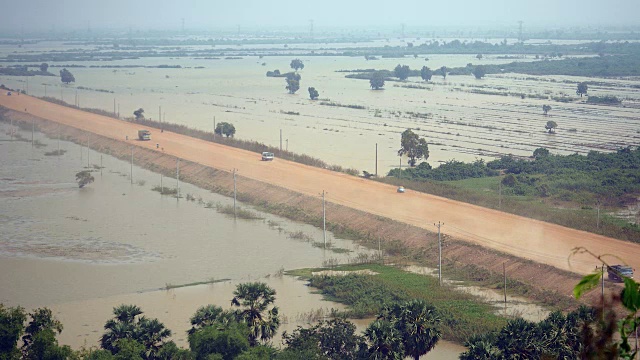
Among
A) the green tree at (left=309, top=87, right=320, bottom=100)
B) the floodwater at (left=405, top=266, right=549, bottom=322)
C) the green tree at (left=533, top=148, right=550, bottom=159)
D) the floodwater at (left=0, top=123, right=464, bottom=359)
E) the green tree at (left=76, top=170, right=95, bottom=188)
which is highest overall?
the green tree at (left=309, top=87, right=320, bottom=100)

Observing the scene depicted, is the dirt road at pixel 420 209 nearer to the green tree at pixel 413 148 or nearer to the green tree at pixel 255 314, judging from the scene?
the green tree at pixel 413 148

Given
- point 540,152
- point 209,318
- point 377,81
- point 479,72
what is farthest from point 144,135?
point 479,72

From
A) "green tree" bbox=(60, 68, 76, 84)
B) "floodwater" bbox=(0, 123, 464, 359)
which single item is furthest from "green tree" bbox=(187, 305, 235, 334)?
"green tree" bbox=(60, 68, 76, 84)

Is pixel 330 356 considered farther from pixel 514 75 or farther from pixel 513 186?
pixel 514 75

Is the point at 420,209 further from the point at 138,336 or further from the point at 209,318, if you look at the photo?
the point at 138,336

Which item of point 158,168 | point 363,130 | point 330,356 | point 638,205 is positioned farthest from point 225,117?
point 330,356

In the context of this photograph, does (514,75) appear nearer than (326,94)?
No

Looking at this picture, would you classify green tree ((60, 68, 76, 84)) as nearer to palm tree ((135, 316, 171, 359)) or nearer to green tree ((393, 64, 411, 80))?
green tree ((393, 64, 411, 80))
